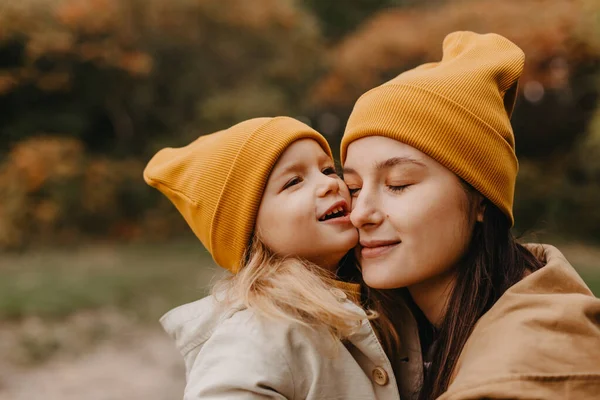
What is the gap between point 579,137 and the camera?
10.5m

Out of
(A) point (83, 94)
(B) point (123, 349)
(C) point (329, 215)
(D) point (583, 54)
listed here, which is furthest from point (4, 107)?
(C) point (329, 215)

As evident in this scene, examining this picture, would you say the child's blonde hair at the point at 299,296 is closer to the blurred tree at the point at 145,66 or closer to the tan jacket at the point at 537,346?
the tan jacket at the point at 537,346

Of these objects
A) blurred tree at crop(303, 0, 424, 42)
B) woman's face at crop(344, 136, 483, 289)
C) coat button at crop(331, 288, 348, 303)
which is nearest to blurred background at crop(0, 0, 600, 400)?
blurred tree at crop(303, 0, 424, 42)

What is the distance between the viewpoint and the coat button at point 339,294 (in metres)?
1.97

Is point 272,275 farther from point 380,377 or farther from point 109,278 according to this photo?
point 109,278

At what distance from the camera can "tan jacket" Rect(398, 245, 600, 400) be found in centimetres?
147

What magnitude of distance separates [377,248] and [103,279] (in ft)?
25.1

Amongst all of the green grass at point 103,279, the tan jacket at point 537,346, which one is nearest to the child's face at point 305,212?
the tan jacket at point 537,346

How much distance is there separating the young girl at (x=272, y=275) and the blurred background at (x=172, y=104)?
6.14 m

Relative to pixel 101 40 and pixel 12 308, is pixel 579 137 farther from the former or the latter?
pixel 12 308

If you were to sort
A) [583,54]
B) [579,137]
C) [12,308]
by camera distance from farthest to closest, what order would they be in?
[579,137] → [583,54] → [12,308]

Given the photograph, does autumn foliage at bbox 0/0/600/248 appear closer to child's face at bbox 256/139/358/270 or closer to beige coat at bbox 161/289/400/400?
child's face at bbox 256/139/358/270

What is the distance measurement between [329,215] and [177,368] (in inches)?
186

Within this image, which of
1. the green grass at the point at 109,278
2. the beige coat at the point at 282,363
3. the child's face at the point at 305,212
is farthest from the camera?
the green grass at the point at 109,278
